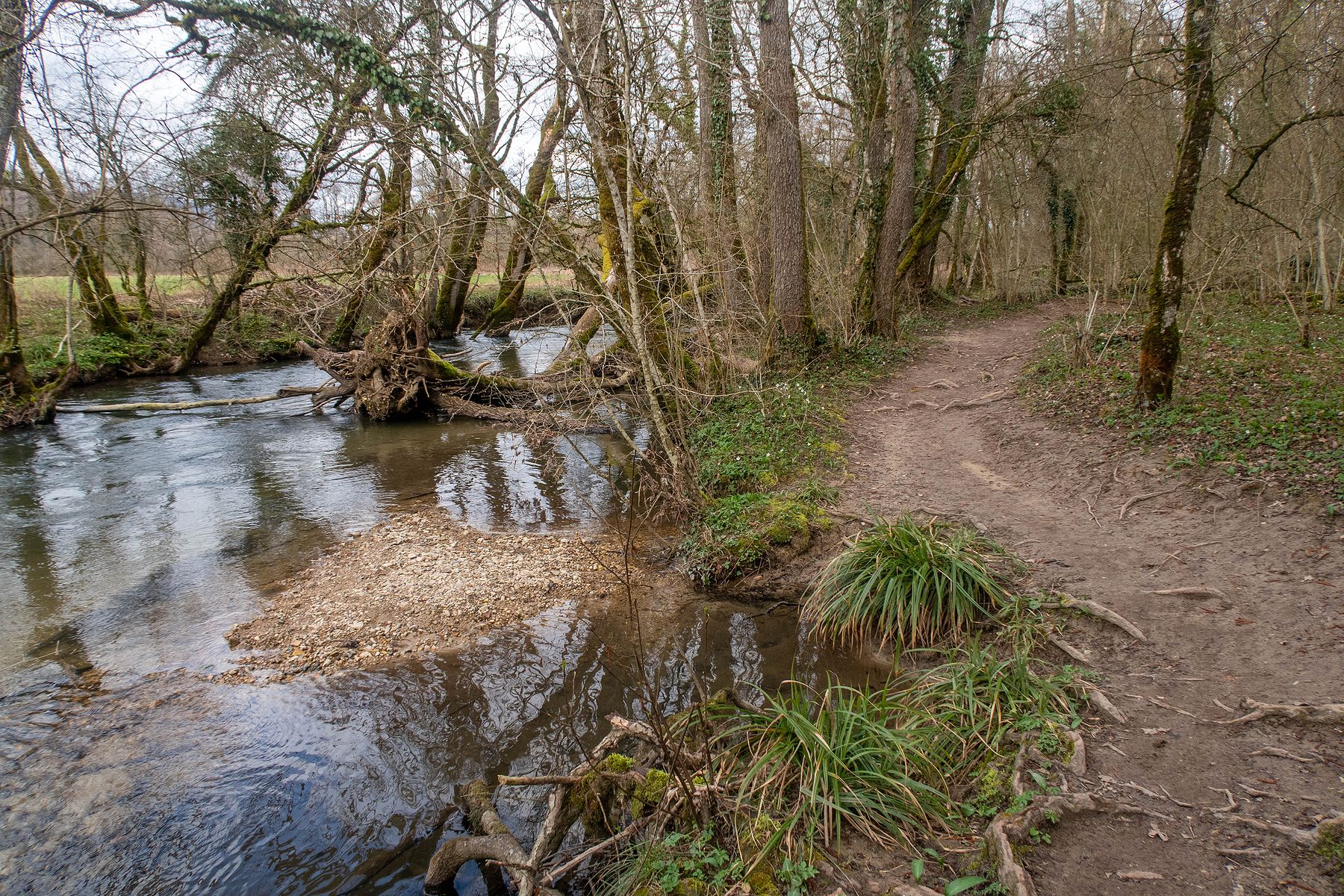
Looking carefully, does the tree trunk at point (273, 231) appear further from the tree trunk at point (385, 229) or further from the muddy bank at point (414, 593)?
the muddy bank at point (414, 593)

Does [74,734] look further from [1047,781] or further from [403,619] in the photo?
[1047,781]

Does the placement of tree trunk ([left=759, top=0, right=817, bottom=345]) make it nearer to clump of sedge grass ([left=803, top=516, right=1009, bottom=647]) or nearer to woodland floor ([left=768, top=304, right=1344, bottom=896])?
woodland floor ([left=768, top=304, right=1344, bottom=896])

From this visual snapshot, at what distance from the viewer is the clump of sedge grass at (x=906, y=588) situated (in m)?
4.97

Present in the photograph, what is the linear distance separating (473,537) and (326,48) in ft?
21.9

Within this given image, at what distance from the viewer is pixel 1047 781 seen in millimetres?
3248

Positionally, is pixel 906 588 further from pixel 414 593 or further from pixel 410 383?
pixel 410 383

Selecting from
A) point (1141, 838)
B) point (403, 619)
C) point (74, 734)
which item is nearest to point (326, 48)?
point (403, 619)

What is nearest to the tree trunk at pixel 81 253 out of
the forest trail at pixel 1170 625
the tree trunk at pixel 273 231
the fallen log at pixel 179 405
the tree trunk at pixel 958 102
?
the tree trunk at pixel 273 231

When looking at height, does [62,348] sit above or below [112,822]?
above

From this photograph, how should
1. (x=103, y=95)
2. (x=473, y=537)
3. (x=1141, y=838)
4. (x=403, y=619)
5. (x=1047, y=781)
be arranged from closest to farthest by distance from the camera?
1. (x=1141, y=838)
2. (x=1047, y=781)
3. (x=403, y=619)
4. (x=473, y=537)
5. (x=103, y=95)

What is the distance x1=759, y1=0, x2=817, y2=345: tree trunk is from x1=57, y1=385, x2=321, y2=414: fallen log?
10176 millimetres

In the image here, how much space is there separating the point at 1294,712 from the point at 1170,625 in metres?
1.09

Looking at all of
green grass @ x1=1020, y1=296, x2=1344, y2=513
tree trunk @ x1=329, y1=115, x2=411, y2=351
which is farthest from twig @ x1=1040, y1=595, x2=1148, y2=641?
tree trunk @ x1=329, y1=115, x2=411, y2=351

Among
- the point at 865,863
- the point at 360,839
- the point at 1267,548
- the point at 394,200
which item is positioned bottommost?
the point at 360,839
